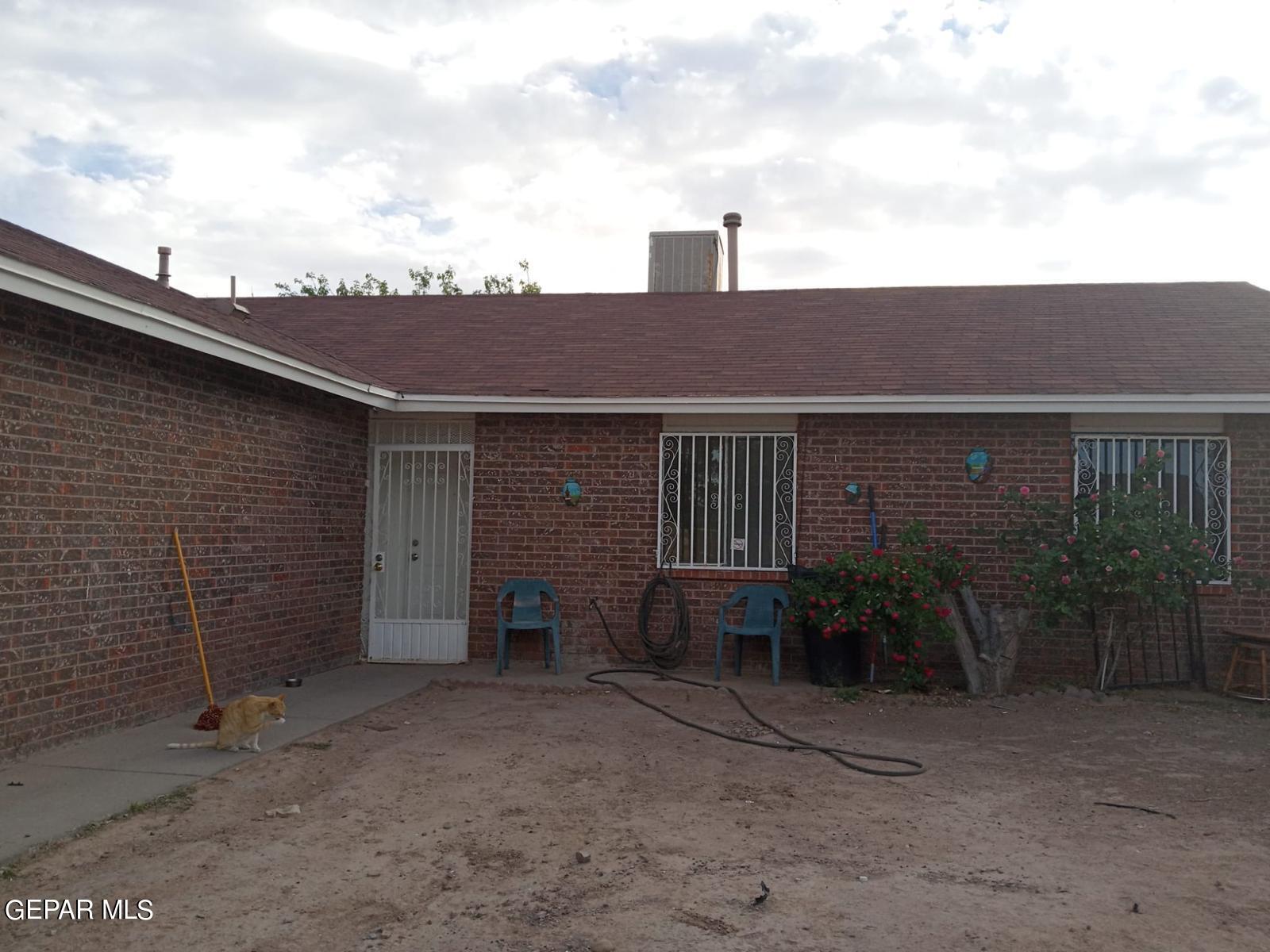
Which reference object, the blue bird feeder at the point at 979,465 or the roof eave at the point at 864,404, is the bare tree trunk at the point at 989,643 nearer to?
the blue bird feeder at the point at 979,465

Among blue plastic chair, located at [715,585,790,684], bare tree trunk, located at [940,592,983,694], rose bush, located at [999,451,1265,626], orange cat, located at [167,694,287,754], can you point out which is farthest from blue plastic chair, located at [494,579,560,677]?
rose bush, located at [999,451,1265,626]

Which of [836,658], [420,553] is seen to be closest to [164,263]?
[420,553]

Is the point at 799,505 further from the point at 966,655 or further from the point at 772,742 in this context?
the point at 772,742

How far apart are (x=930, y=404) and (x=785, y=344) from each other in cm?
219

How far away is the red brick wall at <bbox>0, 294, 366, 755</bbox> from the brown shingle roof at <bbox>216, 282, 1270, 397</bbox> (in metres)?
1.86

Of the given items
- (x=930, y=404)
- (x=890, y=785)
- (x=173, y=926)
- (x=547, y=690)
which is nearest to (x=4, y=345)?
(x=173, y=926)

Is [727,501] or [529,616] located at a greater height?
[727,501]

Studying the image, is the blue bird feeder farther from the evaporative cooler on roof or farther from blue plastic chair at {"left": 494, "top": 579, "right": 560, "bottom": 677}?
the evaporative cooler on roof

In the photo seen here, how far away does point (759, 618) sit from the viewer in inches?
352

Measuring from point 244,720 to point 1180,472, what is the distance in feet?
25.3

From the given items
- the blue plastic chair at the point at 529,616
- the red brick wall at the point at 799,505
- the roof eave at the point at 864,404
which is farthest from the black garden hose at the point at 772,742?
the roof eave at the point at 864,404

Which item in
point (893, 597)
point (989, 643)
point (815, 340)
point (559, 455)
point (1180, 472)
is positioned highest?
point (815, 340)

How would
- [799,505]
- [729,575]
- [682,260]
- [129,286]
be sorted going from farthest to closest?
[682,260], [729,575], [799,505], [129,286]

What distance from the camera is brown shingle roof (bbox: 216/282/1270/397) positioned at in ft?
29.3
